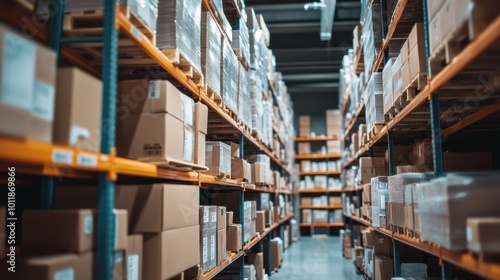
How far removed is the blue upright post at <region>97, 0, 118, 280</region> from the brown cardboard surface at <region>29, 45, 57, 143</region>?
435mm

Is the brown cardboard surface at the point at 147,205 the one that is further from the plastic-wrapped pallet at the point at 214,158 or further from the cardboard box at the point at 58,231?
the plastic-wrapped pallet at the point at 214,158

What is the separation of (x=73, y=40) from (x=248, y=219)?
421cm

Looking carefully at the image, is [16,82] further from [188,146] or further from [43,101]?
[188,146]

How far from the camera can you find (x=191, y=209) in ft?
11.6

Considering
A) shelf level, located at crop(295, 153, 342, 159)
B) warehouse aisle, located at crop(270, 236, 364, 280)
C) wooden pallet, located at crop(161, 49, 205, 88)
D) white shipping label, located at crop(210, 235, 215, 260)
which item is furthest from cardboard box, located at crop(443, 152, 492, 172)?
shelf level, located at crop(295, 153, 342, 159)

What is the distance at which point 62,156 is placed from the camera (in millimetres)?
1913

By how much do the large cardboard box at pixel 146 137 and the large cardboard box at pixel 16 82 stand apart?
3.82 feet

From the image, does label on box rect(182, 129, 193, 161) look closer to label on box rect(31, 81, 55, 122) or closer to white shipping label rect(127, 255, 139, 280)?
white shipping label rect(127, 255, 139, 280)

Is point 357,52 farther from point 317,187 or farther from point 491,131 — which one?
point 317,187

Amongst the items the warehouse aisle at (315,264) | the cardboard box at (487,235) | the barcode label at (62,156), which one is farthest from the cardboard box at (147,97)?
the warehouse aisle at (315,264)

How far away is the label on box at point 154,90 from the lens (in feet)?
9.68

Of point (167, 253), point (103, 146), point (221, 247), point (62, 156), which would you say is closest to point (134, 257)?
point (167, 253)

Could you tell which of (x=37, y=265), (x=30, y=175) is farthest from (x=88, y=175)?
(x=37, y=265)

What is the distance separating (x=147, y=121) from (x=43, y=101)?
110 cm
